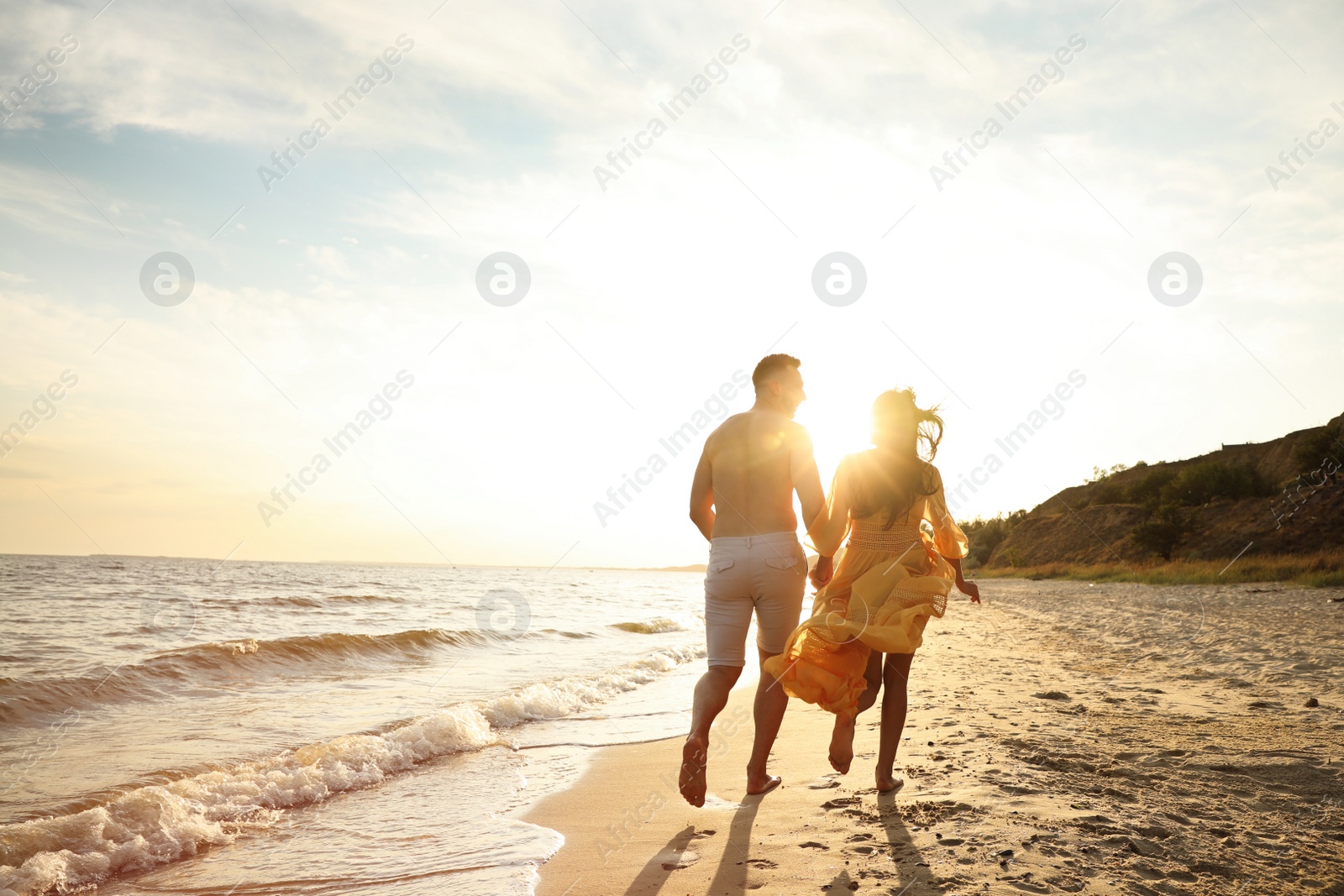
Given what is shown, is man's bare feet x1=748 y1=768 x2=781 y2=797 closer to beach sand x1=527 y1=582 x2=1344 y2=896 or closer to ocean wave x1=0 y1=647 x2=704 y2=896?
beach sand x1=527 y1=582 x2=1344 y2=896

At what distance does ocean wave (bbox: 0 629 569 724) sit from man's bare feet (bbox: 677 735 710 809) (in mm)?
7040

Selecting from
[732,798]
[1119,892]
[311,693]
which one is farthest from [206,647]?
[1119,892]

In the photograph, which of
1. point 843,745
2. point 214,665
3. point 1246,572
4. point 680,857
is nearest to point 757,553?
point 843,745

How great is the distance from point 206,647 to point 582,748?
7132mm

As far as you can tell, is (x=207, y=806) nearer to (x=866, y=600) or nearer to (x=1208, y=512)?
(x=866, y=600)

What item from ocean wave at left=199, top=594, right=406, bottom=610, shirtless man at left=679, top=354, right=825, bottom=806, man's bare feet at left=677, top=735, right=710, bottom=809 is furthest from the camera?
ocean wave at left=199, top=594, right=406, bottom=610

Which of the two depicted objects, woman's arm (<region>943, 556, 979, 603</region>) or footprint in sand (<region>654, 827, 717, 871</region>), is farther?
woman's arm (<region>943, 556, 979, 603</region>)

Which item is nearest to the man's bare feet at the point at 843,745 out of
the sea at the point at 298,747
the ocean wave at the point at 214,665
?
the sea at the point at 298,747

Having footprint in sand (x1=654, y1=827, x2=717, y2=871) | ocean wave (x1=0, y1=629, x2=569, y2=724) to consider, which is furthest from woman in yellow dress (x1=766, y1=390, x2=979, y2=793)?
ocean wave (x1=0, y1=629, x2=569, y2=724)

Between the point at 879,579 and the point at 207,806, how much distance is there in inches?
162

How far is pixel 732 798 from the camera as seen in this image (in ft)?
13.5

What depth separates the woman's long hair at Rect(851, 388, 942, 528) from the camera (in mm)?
3908

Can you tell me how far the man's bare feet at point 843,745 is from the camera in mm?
3643

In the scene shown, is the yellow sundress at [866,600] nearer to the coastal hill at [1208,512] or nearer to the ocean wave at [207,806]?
the ocean wave at [207,806]
